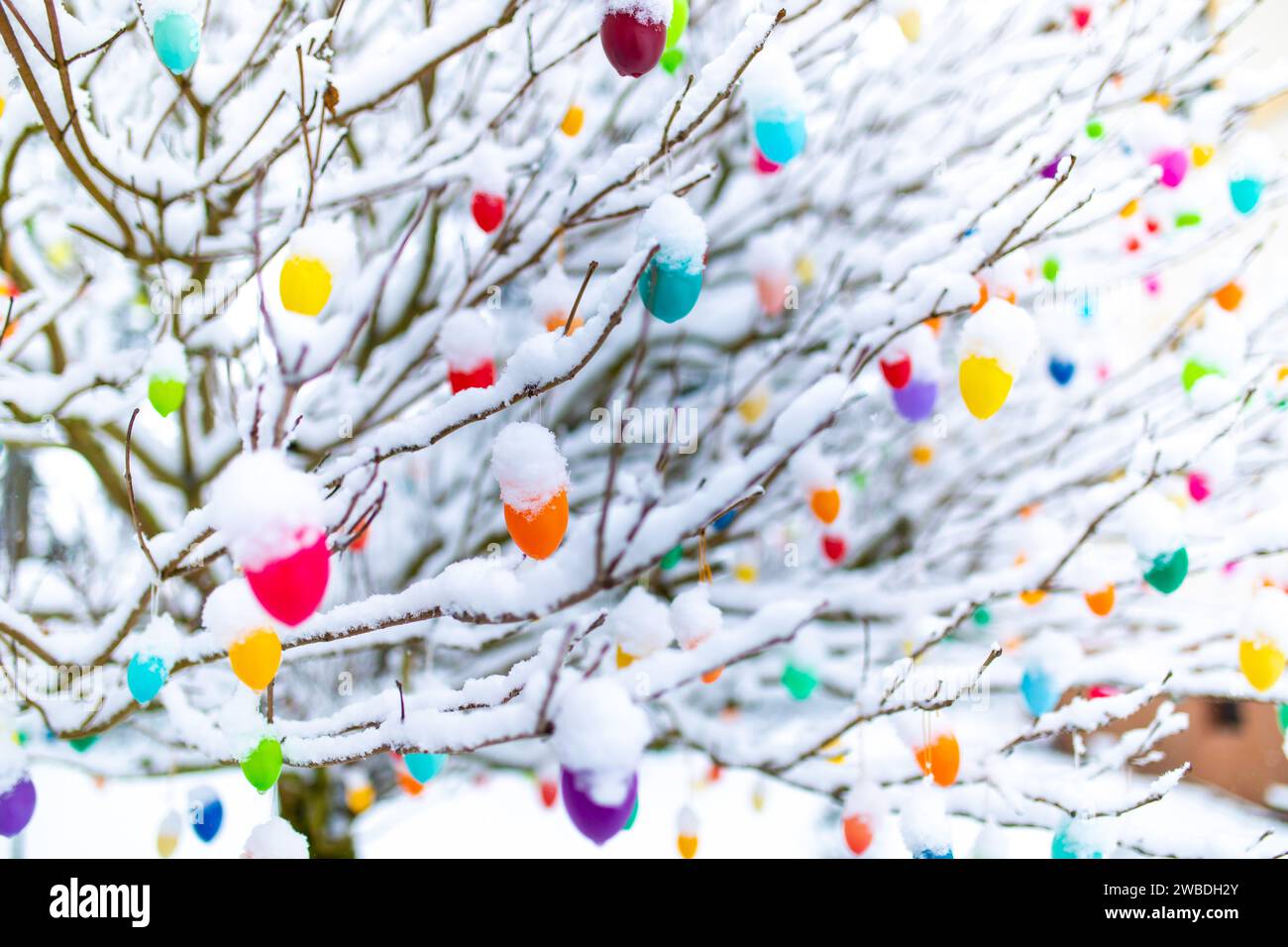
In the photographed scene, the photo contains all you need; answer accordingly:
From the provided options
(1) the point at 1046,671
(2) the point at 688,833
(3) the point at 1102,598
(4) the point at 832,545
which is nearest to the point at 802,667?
(4) the point at 832,545

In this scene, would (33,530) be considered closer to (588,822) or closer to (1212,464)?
(588,822)

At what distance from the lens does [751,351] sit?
11.4 feet

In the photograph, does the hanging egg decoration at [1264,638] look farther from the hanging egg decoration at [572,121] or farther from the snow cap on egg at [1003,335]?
the hanging egg decoration at [572,121]

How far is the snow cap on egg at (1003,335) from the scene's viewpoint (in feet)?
5.16

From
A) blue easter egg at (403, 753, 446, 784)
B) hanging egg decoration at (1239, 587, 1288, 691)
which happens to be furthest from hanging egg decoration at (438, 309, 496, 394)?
hanging egg decoration at (1239, 587, 1288, 691)

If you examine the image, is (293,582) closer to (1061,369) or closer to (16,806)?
(16,806)

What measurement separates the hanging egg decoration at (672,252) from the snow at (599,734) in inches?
19.5

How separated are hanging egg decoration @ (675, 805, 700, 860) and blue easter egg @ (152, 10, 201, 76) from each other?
2247 millimetres

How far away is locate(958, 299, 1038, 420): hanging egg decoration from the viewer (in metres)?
1.57

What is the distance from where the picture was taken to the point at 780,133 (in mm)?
1695

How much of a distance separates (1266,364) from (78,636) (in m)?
2.91

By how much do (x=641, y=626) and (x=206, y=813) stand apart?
125 centimetres

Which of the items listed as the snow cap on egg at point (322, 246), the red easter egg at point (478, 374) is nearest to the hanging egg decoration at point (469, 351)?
the red easter egg at point (478, 374)

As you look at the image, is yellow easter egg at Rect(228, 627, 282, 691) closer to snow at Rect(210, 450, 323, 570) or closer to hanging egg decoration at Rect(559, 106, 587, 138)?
snow at Rect(210, 450, 323, 570)
